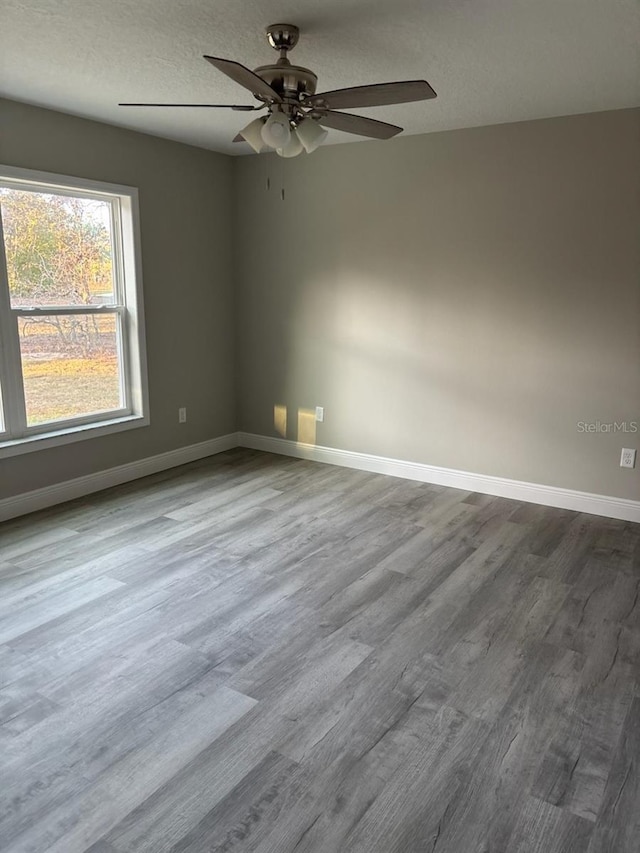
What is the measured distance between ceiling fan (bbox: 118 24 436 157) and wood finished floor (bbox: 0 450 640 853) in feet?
6.48

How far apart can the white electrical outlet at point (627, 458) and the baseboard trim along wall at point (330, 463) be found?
221 mm

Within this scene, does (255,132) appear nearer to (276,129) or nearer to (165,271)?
(276,129)

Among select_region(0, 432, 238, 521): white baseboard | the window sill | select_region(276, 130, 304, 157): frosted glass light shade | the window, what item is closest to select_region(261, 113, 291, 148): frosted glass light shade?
select_region(276, 130, 304, 157): frosted glass light shade

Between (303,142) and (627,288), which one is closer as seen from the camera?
(303,142)

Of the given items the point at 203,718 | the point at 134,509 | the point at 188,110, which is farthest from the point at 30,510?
the point at 188,110

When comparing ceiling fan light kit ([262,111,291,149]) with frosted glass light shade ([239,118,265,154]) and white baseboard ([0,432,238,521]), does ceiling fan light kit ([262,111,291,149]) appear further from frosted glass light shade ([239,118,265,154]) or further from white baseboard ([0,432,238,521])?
white baseboard ([0,432,238,521])

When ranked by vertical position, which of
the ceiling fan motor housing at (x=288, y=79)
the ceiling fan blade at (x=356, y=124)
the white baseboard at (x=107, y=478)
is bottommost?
the white baseboard at (x=107, y=478)

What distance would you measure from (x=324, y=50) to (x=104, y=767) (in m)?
2.83

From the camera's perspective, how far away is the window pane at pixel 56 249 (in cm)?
361

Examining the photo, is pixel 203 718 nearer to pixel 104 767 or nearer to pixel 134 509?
pixel 104 767

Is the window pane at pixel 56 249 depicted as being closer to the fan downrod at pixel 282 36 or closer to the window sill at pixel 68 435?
the window sill at pixel 68 435

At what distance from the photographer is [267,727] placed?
2.01m

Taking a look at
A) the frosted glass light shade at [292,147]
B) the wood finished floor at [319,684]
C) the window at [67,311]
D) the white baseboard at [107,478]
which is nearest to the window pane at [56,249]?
the window at [67,311]

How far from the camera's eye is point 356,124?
2.61 metres
